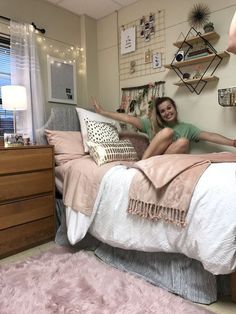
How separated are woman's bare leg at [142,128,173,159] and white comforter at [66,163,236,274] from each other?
0.37 metres

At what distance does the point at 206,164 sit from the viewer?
1.45 meters

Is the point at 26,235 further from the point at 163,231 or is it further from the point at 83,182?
the point at 163,231

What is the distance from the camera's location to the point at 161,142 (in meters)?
2.04

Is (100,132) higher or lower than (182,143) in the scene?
higher

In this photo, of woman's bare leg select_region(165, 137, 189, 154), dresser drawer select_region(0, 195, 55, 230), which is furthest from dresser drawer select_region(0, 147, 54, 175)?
woman's bare leg select_region(165, 137, 189, 154)

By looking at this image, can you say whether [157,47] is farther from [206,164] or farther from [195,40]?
[206,164]

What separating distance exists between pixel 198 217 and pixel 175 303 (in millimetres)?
438

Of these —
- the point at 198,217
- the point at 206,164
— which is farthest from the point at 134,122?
the point at 198,217

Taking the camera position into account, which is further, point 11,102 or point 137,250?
point 11,102

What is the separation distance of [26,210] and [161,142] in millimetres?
1123

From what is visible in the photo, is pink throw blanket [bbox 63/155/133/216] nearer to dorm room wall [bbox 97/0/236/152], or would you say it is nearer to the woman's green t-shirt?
the woman's green t-shirt

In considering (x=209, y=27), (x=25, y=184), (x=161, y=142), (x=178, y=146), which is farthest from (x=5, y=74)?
(x=209, y=27)

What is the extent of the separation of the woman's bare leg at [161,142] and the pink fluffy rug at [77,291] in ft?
2.91

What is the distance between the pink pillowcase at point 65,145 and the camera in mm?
2283
